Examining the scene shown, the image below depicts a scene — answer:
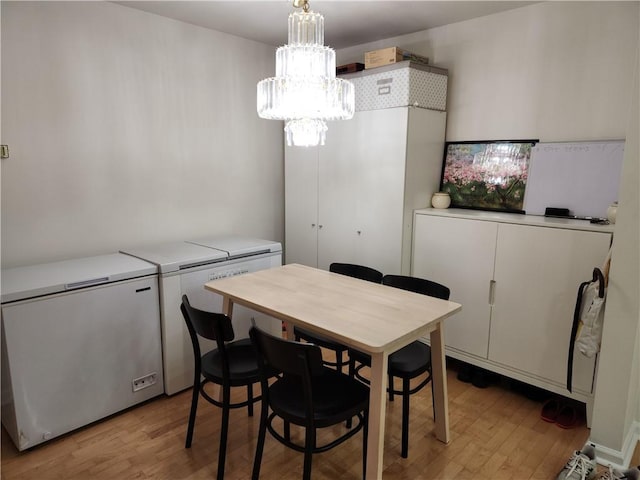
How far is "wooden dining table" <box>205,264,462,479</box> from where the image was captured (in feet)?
5.70

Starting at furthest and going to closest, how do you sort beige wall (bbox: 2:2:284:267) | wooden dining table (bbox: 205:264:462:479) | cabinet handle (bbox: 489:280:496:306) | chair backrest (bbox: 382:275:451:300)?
cabinet handle (bbox: 489:280:496:306)
beige wall (bbox: 2:2:284:267)
chair backrest (bbox: 382:275:451:300)
wooden dining table (bbox: 205:264:462:479)

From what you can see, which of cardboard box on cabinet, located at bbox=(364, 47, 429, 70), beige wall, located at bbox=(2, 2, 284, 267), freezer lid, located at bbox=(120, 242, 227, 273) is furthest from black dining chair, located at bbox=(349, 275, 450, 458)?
beige wall, located at bbox=(2, 2, 284, 267)

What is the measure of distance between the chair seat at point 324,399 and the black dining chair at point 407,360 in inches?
12.5

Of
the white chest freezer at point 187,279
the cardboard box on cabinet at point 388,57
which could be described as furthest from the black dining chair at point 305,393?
the cardboard box on cabinet at point 388,57

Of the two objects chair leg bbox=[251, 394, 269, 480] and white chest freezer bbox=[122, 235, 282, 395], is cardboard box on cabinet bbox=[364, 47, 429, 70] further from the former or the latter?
chair leg bbox=[251, 394, 269, 480]

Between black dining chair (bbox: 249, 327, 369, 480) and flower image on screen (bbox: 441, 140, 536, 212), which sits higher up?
flower image on screen (bbox: 441, 140, 536, 212)

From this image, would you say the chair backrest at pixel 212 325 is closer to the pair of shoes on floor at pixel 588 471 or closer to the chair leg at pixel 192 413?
the chair leg at pixel 192 413

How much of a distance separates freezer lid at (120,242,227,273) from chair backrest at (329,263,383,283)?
32.3 inches

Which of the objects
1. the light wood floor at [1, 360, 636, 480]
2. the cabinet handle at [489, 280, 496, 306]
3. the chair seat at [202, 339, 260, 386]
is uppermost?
the cabinet handle at [489, 280, 496, 306]

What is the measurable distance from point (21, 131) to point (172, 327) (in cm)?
153

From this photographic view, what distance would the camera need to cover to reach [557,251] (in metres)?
2.52

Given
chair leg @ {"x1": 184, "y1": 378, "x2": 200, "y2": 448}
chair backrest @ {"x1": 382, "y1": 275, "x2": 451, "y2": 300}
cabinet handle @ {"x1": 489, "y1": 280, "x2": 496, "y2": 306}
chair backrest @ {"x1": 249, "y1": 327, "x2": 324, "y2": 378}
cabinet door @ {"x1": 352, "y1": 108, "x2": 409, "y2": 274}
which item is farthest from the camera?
cabinet door @ {"x1": 352, "y1": 108, "x2": 409, "y2": 274}

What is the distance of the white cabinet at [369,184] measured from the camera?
3.11m

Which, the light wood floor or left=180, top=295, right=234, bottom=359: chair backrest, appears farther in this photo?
the light wood floor
